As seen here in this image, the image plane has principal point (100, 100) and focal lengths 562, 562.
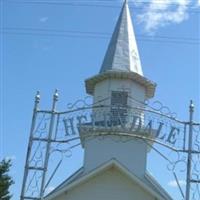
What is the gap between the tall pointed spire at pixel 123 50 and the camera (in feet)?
89.1

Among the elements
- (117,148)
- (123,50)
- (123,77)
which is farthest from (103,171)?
(123,50)

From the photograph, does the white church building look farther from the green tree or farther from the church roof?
the green tree

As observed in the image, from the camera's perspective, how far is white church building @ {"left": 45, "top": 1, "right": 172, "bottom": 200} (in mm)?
22844

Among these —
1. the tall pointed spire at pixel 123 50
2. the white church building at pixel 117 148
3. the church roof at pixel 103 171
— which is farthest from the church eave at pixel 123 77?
the church roof at pixel 103 171

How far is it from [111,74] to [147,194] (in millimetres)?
6526

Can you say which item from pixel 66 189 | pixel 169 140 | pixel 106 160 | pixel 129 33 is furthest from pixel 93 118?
pixel 129 33

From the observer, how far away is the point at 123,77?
87.1ft

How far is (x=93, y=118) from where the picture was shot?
717 inches

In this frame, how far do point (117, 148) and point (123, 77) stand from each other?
11.3ft

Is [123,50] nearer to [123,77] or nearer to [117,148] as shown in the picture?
[123,77]

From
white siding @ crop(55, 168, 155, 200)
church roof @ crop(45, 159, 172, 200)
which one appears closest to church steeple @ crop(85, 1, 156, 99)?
church roof @ crop(45, 159, 172, 200)

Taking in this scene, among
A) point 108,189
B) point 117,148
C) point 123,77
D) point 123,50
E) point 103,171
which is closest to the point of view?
point 108,189

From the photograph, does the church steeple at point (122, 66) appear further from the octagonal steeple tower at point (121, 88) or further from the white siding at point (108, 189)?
the white siding at point (108, 189)

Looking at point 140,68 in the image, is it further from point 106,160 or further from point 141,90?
point 106,160
